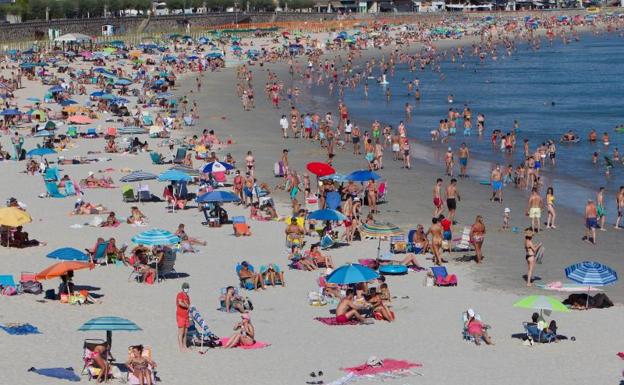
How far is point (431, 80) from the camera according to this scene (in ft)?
249

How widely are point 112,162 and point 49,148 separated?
1978 mm

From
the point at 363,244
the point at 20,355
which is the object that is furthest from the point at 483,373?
the point at 363,244

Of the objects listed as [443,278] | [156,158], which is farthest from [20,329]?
[156,158]

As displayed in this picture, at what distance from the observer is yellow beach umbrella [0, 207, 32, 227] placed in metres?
22.6

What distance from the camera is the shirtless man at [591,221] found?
25.0m

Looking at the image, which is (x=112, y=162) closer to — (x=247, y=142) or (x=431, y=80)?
(x=247, y=142)

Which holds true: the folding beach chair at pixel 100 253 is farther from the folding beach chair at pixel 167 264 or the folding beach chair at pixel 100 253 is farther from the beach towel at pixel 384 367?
the beach towel at pixel 384 367

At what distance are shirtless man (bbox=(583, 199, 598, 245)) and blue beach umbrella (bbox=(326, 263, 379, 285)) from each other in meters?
7.96

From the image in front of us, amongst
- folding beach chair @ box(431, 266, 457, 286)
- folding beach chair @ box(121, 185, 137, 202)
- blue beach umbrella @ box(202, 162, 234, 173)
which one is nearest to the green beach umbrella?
folding beach chair @ box(431, 266, 457, 286)

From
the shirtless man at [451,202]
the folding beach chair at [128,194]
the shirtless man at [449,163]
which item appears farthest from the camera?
the shirtless man at [449,163]

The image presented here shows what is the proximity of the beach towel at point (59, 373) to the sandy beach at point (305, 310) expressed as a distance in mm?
119

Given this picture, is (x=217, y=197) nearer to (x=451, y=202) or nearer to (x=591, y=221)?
(x=451, y=202)

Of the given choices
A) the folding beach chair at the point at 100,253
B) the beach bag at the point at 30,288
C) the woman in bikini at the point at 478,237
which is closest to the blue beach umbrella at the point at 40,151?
the folding beach chair at the point at 100,253

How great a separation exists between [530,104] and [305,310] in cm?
4291
